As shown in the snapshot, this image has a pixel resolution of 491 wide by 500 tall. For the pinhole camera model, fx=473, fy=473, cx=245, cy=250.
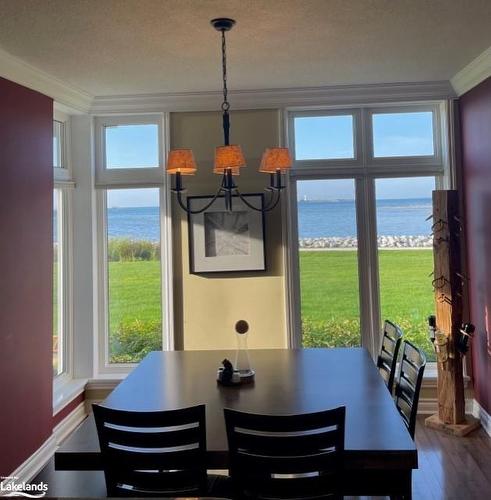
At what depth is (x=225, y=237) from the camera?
13.4ft

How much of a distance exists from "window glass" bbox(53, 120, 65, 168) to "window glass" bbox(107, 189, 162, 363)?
50 centimetres

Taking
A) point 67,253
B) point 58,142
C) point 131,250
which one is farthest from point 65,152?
point 131,250

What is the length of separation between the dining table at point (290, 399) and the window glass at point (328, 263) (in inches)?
44.0

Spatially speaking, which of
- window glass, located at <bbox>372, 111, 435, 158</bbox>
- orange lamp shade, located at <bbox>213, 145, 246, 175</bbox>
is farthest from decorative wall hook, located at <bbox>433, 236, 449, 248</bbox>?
orange lamp shade, located at <bbox>213, 145, 246, 175</bbox>

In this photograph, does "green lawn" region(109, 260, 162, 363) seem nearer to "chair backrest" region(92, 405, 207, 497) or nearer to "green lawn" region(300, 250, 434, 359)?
"green lawn" region(300, 250, 434, 359)

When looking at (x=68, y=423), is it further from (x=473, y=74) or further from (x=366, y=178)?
(x=473, y=74)

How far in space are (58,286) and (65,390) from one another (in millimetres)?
871

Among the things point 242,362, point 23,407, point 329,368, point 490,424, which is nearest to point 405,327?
point 490,424

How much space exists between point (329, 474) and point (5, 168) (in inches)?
101

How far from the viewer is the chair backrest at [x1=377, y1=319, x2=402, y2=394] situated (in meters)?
2.84

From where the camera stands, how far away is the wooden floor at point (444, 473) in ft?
8.62

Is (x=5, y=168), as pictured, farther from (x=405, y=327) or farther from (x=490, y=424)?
(x=490, y=424)

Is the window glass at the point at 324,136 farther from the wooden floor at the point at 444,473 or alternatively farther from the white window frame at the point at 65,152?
the wooden floor at the point at 444,473

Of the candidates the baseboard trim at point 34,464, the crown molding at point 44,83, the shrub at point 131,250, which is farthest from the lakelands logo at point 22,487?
the crown molding at point 44,83
